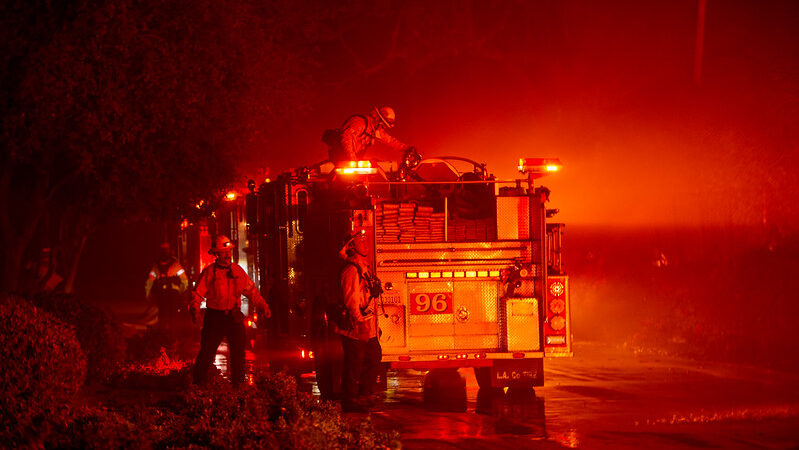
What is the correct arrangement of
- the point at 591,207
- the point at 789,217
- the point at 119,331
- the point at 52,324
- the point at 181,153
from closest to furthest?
1. the point at 52,324
2. the point at 119,331
3. the point at 181,153
4. the point at 789,217
5. the point at 591,207

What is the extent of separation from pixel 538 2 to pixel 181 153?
1737 cm

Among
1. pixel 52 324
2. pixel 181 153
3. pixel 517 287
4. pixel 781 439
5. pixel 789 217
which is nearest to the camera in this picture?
pixel 781 439

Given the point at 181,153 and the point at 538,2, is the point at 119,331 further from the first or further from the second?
the point at 538,2

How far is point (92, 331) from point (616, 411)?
18.9 ft

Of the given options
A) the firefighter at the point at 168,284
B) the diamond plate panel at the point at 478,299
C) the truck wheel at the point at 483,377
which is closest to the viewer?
the diamond plate panel at the point at 478,299

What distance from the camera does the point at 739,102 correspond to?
19594 millimetres

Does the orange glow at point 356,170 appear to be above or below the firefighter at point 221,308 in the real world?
above

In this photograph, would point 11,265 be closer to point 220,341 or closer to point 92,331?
point 92,331

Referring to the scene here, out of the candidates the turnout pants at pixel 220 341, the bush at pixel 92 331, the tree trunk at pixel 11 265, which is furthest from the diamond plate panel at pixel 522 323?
the tree trunk at pixel 11 265

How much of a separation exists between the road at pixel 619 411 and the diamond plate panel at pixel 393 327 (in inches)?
28.9

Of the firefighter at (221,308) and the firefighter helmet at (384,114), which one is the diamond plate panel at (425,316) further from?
the firefighter helmet at (384,114)

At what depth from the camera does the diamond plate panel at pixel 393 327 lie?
1070 cm

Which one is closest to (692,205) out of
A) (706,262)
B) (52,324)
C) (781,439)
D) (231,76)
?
(706,262)

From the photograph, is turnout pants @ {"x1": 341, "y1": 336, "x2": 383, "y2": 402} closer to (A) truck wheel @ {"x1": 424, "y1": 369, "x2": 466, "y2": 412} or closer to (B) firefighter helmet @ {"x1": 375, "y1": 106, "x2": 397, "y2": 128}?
(A) truck wheel @ {"x1": 424, "y1": 369, "x2": 466, "y2": 412}
